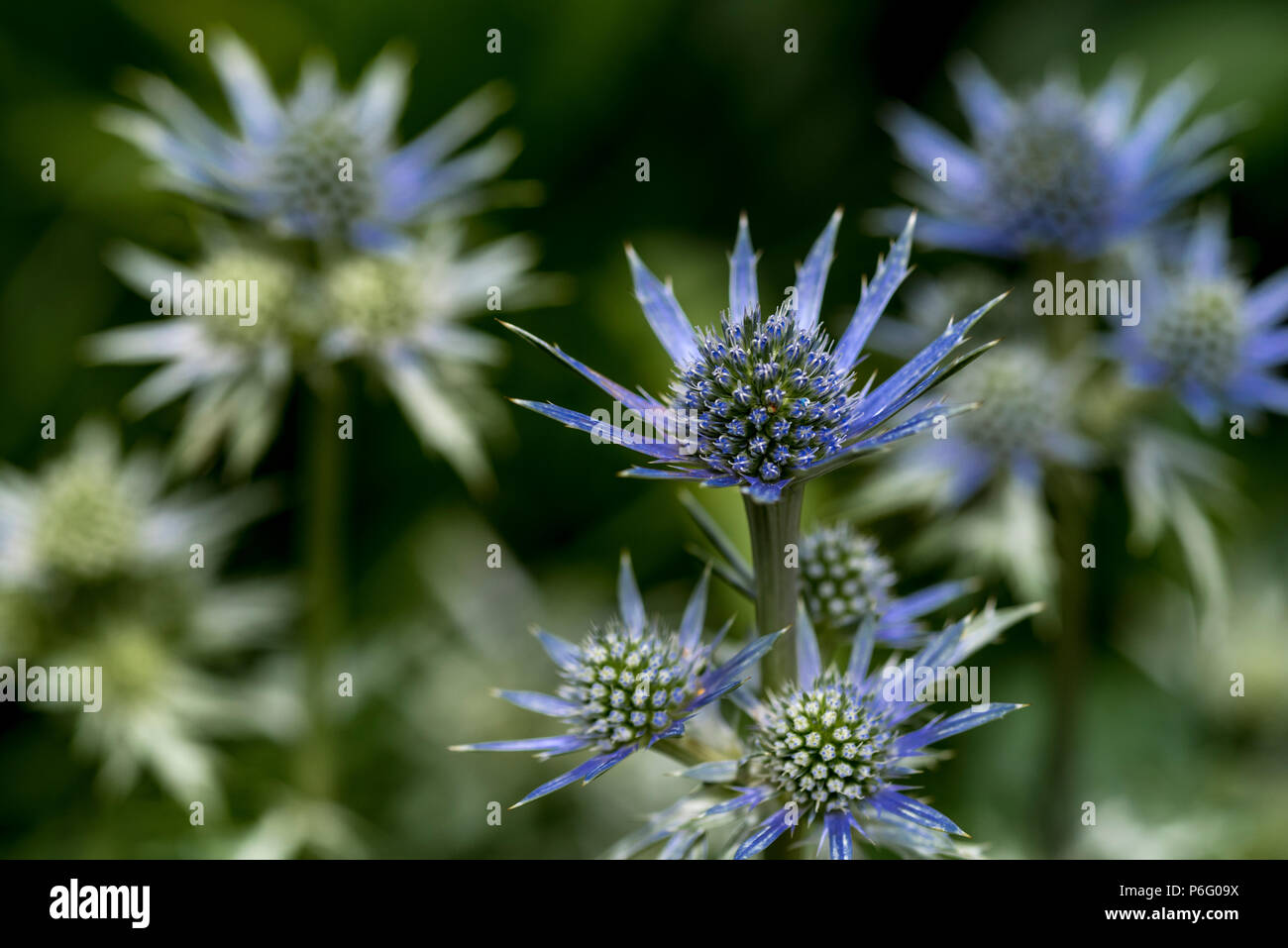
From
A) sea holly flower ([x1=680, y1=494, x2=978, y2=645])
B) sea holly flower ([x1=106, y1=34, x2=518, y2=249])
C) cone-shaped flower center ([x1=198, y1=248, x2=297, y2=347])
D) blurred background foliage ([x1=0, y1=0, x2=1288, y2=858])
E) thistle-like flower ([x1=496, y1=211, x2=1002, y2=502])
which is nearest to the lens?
thistle-like flower ([x1=496, y1=211, x2=1002, y2=502])

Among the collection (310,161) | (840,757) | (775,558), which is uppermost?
(310,161)

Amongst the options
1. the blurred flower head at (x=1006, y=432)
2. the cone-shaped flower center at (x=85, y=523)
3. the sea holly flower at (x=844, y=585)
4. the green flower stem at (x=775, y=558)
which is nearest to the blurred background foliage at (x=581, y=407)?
the blurred flower head at (x=1006, y=432)

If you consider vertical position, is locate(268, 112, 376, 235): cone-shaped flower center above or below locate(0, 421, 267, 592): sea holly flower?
above

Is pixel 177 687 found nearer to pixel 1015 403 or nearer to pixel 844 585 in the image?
pixel 844 585

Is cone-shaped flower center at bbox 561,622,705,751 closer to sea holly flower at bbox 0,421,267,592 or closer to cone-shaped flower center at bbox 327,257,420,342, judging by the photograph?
cone-shaped flower center at bbox 327,257,420,342

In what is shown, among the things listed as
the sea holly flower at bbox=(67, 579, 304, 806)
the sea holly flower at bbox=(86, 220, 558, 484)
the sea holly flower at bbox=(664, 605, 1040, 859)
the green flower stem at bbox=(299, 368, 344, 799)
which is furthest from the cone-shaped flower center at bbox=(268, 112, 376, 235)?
the sea holly flower at bbox=(664, 605, 1040, 859)

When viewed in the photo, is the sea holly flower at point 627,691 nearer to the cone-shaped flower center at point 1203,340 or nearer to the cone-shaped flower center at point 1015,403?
the cone-shaped flower center at point 1015,403

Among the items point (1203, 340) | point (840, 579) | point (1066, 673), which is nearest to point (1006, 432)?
point (1203, 340)

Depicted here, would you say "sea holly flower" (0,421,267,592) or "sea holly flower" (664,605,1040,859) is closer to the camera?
"sea holly flower" (664,605,1040,859)
